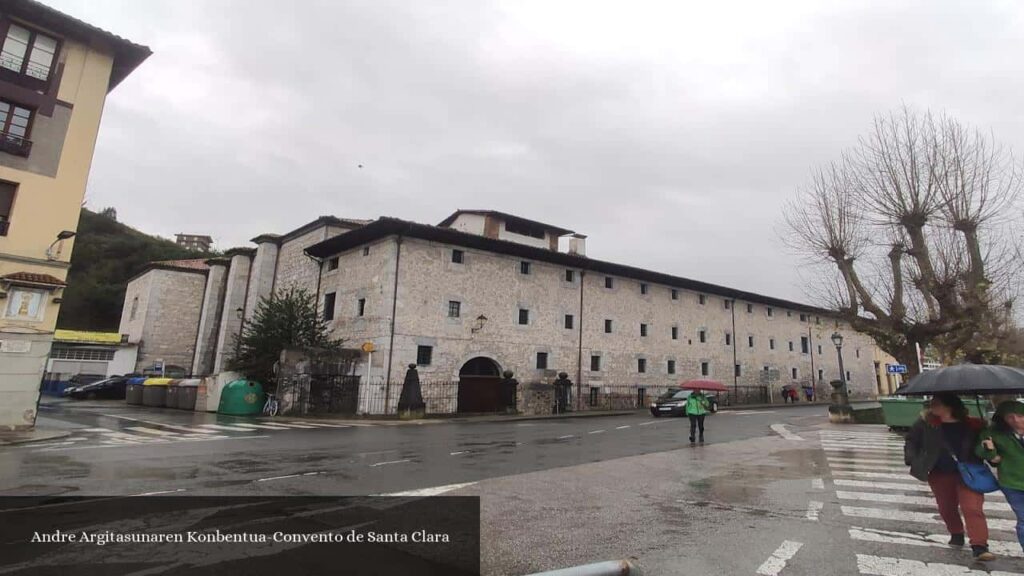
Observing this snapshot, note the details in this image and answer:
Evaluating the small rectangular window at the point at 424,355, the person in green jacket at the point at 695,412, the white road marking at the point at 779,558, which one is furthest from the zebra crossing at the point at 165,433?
the white road marking at the point at 779,558

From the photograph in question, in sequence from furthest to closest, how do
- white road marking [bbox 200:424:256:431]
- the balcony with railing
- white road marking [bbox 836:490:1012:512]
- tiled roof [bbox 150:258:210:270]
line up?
tiled roof [bbox 150:258:210:270], white road marking [bbox 200:424:256:431], the balcony with railing, white road marking [bbox 836:490:1012:512]

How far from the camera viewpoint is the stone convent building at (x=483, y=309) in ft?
84.7

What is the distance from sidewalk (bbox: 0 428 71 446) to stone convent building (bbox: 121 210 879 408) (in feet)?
37.9

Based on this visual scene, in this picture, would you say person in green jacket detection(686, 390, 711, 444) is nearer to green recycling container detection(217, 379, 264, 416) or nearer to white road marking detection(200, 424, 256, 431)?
white road marking detection(200, 424, 256, 431)

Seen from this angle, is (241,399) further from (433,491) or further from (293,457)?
(433,491)

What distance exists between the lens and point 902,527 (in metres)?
5.52

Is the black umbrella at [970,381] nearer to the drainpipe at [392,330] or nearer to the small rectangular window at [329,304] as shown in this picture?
the drainpipe at [392,330]

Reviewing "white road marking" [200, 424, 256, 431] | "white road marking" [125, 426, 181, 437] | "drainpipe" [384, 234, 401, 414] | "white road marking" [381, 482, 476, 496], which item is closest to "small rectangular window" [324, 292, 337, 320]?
"drainpipe" [384, 234, 401, 414]

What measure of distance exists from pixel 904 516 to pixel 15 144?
23136mm

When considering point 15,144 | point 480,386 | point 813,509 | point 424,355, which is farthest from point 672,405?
point 15,144

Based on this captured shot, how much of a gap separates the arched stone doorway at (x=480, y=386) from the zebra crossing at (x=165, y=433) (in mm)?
7454

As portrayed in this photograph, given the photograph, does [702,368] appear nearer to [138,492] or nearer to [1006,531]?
[1006,531]

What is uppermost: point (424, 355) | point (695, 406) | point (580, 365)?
point (580, 365)
